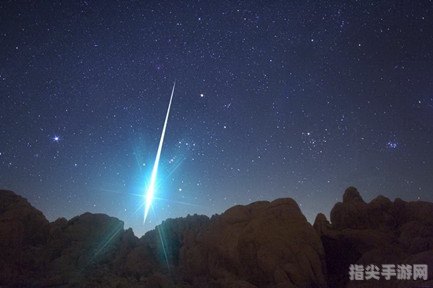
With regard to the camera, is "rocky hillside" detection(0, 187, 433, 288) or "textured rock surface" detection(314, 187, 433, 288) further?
"rocky hillside" detection(0, 187, 433, 288)

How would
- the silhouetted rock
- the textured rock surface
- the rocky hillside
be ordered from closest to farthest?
the textured rock surface, the rocky hillside, the silhouetted rock

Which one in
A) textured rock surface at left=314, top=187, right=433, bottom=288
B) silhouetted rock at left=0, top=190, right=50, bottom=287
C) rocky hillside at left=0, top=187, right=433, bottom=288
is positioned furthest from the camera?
silhouetted rock at left=0, top=190, right=50, bottom=287

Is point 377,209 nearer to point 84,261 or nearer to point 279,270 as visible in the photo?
point 279,270

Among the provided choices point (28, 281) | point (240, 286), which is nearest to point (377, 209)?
point (240, 286)

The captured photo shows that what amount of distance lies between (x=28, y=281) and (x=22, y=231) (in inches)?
260

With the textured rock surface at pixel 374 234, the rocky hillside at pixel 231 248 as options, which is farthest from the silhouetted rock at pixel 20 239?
the textured rock surface at pixel 374 234

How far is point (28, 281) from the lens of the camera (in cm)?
3297

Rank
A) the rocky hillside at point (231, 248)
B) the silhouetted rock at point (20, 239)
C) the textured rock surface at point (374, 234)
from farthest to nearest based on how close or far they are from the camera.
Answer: the silhouetted rock at point (20, 239), the rocky hillside at point (231, 248), the textured rock surface at point (374, 234)

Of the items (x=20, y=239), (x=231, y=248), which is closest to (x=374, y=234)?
(x=231, y=248)

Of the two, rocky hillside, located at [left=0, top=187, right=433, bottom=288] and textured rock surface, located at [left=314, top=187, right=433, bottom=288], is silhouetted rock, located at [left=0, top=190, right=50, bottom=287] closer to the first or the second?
rocky hillside, located at [left=0, top=187, right=433, bottom=288]

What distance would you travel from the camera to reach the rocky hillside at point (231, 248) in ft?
96.4

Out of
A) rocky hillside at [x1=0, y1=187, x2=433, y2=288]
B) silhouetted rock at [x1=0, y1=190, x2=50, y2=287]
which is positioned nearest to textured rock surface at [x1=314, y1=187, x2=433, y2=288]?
rocky hillside at [x1=0, y1=187, x2=433, y2=288]

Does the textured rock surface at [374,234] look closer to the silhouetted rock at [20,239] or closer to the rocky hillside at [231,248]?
the rocky hillside at [231,248]

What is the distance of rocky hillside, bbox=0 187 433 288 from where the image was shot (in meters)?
29.4
